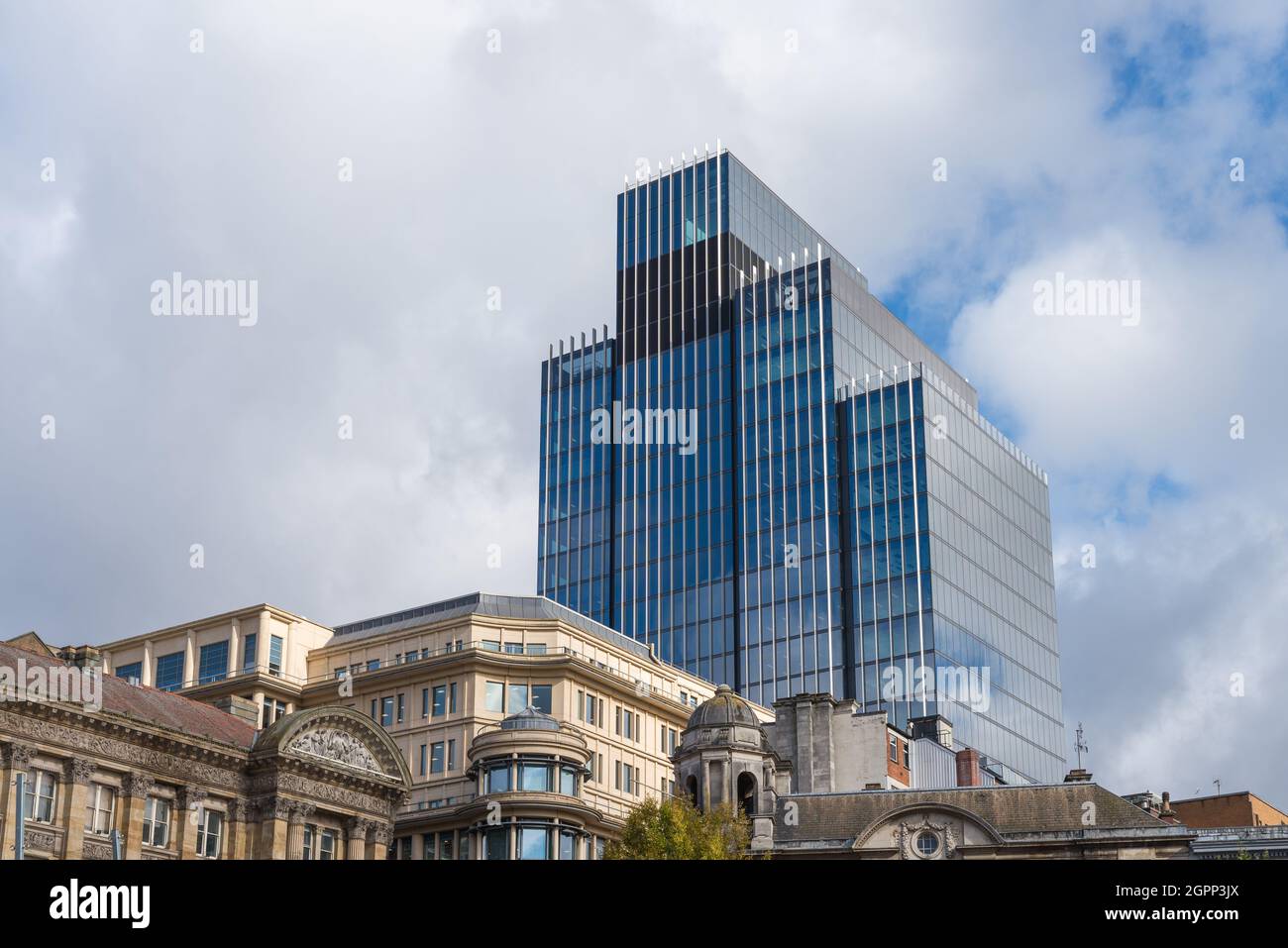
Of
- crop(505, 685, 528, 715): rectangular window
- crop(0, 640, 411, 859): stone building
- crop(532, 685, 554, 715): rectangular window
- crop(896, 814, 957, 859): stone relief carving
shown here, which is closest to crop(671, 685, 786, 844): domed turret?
crop(896, 814, 957, 859): stone relief carving

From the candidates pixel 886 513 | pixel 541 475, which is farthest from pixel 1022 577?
pixel 541 475

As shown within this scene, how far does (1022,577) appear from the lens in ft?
507

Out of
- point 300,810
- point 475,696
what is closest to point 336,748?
point 300,810

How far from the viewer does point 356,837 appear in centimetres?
7119

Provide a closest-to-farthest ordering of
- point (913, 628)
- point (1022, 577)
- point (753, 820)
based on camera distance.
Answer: point (753, 820)
point (913, 628)
point (1022, 577)

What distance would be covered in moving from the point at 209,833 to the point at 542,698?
102 ft

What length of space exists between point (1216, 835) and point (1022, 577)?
67.8 meters

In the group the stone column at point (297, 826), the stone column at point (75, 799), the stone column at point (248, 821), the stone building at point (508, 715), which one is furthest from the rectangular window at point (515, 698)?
the stone column at point (75, 799)

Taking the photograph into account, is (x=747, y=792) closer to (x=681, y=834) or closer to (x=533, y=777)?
(x=533, y=777)

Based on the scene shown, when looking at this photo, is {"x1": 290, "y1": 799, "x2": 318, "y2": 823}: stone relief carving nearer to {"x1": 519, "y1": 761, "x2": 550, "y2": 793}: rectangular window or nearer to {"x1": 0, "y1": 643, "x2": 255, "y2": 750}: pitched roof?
{"x1": 0, "y1": 643, "x2": 255, "y2": 750}: pitched roof

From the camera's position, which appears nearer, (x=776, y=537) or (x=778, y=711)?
(x=778, y=711)

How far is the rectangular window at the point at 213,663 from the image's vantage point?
10125 centimetres

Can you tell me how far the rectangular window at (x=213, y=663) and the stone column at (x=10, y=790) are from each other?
135 feet
